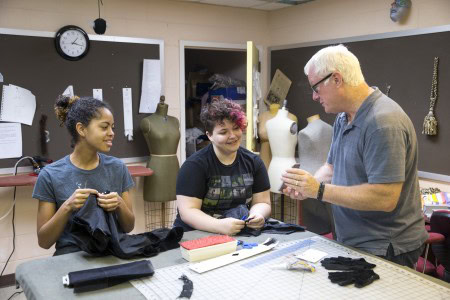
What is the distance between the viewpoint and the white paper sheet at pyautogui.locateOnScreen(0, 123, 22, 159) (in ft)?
11.3

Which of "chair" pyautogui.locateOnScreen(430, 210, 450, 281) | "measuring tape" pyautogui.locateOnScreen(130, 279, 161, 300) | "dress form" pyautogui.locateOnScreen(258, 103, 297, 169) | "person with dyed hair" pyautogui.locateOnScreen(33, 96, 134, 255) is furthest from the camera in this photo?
"dress form" pyautogui.locateOnScreen(258, 103, 297, 169)

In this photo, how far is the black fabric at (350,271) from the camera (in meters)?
1.44

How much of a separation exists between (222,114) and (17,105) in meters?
2.15

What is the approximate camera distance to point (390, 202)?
1.63 meters

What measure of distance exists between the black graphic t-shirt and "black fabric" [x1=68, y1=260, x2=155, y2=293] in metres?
0.63

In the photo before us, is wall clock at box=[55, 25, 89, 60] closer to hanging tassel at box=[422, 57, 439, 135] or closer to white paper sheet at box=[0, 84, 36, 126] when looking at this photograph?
white paper sheet at box=[0, 84, 36, 126]

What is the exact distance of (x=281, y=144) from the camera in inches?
158

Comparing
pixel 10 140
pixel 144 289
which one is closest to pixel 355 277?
pixel 144 289

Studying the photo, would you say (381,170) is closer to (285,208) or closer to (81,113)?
(81,113)

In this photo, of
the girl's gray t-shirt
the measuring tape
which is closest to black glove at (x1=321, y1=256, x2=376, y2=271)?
the measuring tape

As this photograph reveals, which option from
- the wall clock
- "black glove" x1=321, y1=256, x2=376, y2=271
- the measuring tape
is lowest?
the measuring tape

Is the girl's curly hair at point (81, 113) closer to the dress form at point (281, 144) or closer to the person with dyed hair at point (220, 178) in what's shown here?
the person with dyed hair at point (220, 178)

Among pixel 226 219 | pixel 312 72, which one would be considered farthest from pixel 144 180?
pixel 312 72

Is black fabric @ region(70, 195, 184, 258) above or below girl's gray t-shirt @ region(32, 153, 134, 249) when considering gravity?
below
